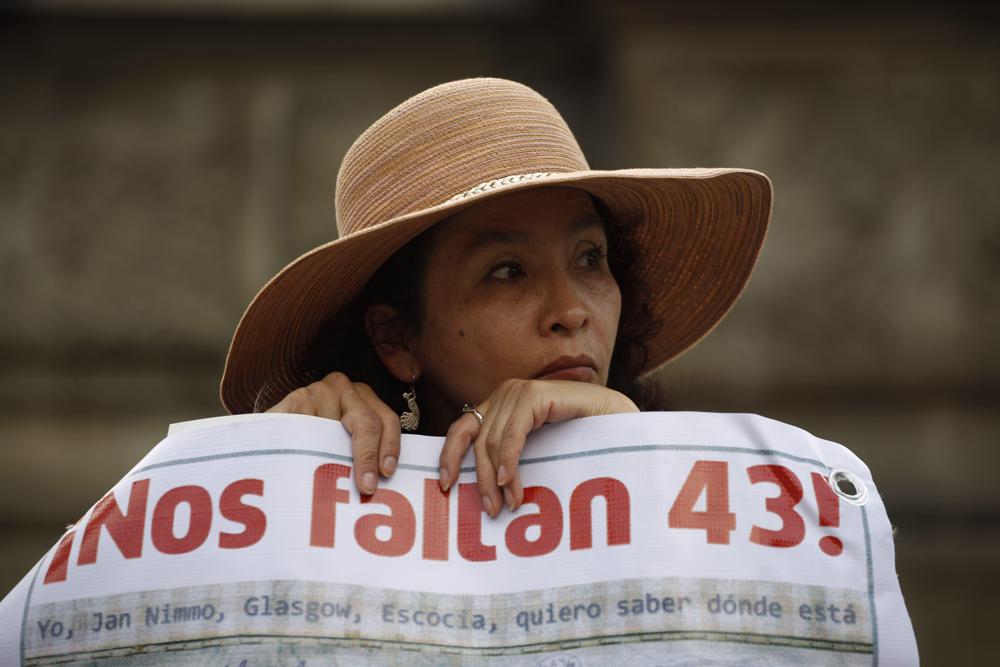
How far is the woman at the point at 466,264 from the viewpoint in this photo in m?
1.82

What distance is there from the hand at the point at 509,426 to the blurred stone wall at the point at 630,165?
95.1 inches

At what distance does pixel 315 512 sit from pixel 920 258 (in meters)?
3.13

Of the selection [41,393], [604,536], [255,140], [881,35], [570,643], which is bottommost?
[570,643]

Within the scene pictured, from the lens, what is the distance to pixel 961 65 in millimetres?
4281

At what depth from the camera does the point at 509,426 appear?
1.56 meters

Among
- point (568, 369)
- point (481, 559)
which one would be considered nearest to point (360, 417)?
point (481, 559)

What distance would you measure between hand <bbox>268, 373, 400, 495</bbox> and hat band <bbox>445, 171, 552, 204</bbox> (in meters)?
0.30

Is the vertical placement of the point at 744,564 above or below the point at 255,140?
below

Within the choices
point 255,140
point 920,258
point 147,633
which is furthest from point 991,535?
point 147,633

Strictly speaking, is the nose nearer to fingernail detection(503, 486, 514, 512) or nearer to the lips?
the lips

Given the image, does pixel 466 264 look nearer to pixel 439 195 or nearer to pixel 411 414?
pixel 439 195

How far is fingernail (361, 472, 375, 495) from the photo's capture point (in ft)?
4.98

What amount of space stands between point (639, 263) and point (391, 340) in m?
0.46

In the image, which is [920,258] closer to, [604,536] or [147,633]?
[604,536]
